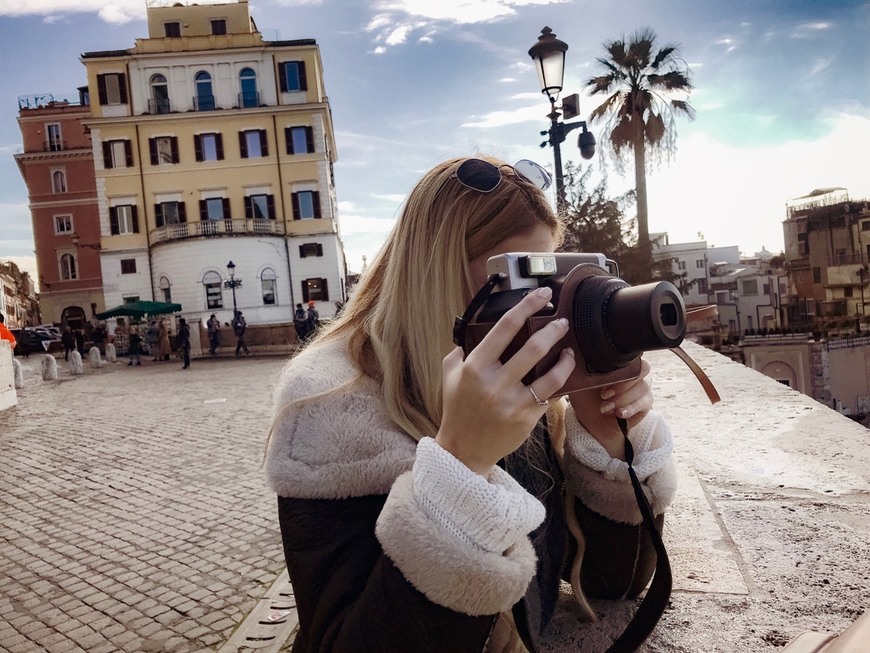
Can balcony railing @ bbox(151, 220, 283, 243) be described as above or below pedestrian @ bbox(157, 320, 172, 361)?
above

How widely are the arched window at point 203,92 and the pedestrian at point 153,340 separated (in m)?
12.8

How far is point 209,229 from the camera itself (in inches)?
1241

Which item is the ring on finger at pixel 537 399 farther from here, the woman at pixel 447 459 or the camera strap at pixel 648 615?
the camera strap at pixel 648 615

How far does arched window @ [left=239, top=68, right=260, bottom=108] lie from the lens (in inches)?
1300

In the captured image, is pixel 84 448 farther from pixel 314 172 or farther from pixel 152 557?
pixel 314 172

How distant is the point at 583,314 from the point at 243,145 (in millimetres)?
34766

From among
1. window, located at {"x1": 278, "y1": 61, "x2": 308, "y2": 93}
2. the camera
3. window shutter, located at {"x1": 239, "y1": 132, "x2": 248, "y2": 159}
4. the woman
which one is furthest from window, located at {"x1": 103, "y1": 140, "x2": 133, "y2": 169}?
the camera

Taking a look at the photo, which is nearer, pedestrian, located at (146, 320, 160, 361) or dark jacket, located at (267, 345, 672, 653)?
dark jacket, located at (267, 345, 672, 653)

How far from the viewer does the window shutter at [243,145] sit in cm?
3291

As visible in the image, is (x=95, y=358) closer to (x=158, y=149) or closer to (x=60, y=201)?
(x=158, y=149)

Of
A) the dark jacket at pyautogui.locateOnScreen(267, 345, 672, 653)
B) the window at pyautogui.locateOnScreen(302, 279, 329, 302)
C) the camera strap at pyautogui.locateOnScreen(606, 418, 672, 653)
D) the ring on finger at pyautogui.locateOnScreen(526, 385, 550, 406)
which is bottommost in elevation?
Result: the camera strap at pyautogui.locateOnScreen(606, 418, 672, 653)

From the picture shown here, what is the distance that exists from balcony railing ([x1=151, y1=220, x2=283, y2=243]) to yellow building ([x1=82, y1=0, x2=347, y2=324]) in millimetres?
70

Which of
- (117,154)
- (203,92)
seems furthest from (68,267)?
(203,92)

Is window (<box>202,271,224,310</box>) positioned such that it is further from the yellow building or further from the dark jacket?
the dark jacket
